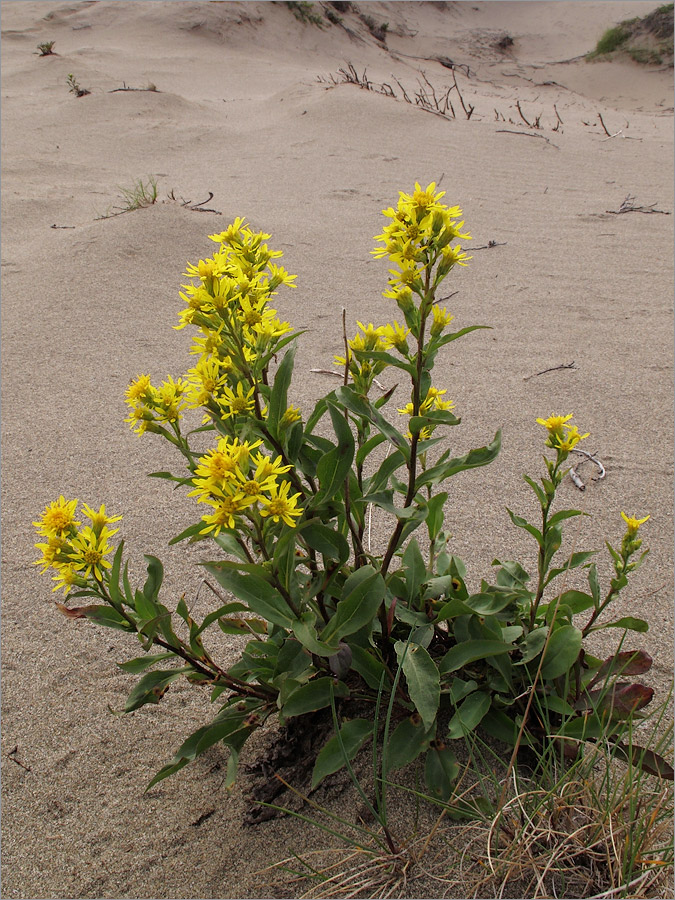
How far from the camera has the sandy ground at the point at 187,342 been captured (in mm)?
1536

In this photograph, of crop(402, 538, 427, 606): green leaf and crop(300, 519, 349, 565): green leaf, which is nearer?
crop(300, 519, 349, 565): green leaf

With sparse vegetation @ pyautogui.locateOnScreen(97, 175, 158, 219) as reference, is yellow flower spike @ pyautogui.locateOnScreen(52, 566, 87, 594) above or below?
below

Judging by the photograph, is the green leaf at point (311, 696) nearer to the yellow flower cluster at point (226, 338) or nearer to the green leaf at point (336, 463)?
the green leaf at point (336, 463)

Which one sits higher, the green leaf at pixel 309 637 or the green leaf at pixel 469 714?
the green leaf at pixel 309 637

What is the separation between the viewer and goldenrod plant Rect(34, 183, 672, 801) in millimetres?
1254

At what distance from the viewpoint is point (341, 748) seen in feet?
4.22

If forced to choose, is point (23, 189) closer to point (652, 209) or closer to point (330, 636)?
point (652, 209)

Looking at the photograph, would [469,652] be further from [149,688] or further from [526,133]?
[526,133]

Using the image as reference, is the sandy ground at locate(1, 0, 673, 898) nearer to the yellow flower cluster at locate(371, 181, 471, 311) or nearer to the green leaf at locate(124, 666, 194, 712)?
the green leaf at locate(124, 666, 194, 712)

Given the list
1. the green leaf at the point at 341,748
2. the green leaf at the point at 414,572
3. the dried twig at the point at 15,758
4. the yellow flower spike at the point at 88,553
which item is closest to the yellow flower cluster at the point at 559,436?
the green leaf at the point at 414,572

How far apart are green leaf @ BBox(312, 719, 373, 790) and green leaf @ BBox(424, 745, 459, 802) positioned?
0.45 ft

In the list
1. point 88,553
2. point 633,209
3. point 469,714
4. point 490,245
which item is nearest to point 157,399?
point 88,553

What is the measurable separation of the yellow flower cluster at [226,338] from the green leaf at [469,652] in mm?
625

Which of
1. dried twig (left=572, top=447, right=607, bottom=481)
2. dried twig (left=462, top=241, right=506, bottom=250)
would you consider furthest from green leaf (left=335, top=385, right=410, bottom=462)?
dried twig (left=462, top=241, right=506, bottom=250)
